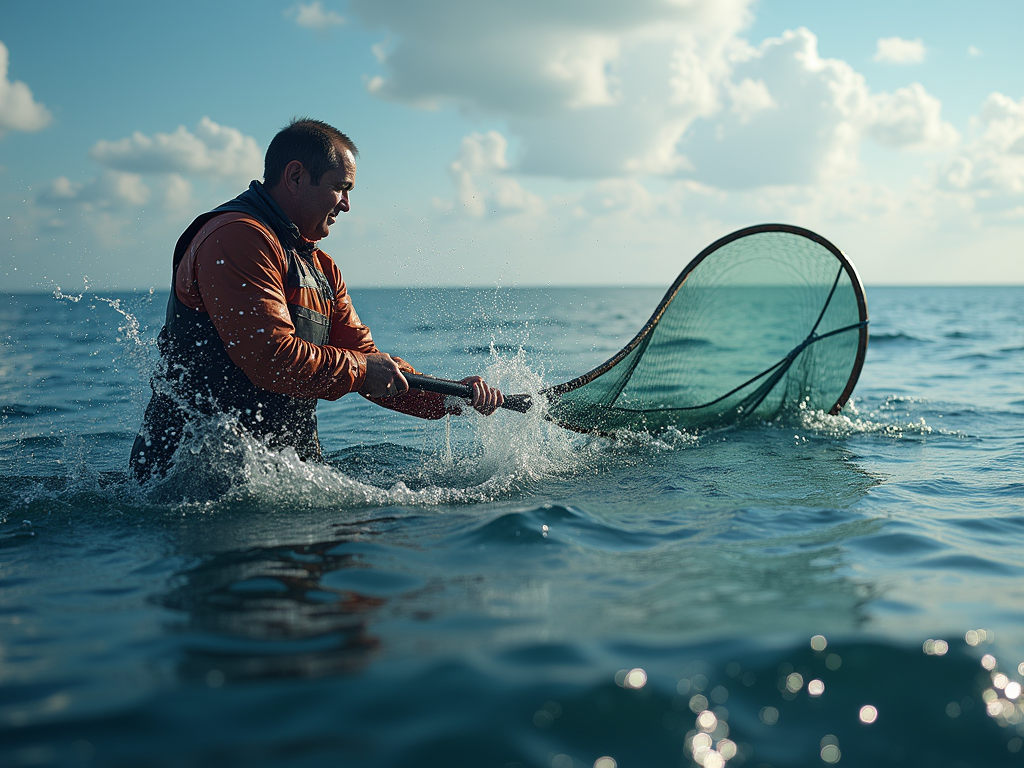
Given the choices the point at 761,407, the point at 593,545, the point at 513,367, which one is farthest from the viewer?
the point at 761,407

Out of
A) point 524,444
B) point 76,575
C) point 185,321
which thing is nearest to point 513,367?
point 524,444

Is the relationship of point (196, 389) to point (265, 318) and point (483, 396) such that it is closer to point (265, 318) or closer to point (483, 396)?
point (265, 318)

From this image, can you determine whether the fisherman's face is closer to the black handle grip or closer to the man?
the man

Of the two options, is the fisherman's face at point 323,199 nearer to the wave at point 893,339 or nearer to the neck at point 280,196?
the neck at point 280,196

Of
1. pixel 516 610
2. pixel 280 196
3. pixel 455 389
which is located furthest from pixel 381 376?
pixel 516 610

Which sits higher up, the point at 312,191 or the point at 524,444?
the point at 312,191

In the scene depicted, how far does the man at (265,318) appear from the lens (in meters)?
3.57

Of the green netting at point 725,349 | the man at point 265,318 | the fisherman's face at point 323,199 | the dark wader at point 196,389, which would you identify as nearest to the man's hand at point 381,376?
the man at point 265,318

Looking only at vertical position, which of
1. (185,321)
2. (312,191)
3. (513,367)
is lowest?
(513,367)

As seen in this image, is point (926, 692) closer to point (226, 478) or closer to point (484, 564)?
point (484, 564)

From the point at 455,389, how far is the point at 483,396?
0.69 ft

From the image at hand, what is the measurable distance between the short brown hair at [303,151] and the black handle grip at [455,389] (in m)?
1.22

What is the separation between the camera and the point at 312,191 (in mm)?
3969

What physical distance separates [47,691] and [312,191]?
2771 mm
